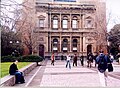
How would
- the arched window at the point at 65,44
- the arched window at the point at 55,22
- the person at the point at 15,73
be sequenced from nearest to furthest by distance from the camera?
the person at the point at 15,73 → the arched window at the point at 65,44 → the arched window at the point at 55,22

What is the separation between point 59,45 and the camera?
61.1m

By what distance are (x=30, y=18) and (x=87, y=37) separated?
648 inches

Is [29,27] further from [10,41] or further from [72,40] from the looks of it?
[72,40]

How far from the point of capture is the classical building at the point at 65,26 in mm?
60406

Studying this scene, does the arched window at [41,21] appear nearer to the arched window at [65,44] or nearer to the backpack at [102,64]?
the arched window at [65,44]

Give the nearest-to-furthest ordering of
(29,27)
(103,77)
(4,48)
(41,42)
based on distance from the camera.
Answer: (103,77) < (4,48) < (29,27) < (41,42)

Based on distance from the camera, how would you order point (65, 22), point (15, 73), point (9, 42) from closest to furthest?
point (15, 73) < point (9, 42) < point (65, 22)

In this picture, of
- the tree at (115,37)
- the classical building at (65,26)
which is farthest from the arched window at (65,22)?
the tree at (115,37)

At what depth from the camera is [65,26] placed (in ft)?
205

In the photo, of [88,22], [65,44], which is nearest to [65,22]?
[65,44]

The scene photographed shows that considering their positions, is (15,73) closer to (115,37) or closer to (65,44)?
(115,37)

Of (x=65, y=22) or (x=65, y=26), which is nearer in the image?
(x=65, y=26)

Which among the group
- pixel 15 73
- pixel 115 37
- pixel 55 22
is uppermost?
pixel 55 22

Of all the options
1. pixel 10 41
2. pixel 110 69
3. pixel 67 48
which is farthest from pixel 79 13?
pixel 110 69
